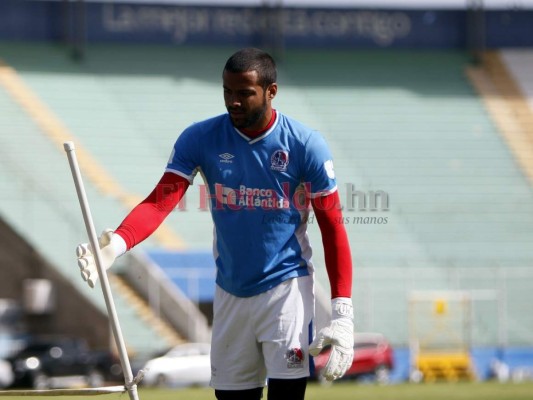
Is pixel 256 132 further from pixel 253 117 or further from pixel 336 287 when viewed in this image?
pixel 336 287

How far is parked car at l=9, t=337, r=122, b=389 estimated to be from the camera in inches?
880

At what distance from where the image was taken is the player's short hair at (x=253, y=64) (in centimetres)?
528

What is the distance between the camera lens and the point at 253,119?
5.37 m

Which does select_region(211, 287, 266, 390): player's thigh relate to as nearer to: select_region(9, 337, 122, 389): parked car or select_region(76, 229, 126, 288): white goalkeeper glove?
select_region(76, 229, 126, 288): white goalkeeper glove

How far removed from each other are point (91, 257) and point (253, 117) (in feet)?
3.17

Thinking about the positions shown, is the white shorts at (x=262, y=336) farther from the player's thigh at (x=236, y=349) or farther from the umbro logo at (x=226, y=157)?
the umbro logo at (x=226, y=157)

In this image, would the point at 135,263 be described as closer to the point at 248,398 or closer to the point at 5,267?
the point at 5,267

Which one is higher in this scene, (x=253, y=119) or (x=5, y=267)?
(x=253, y=119)

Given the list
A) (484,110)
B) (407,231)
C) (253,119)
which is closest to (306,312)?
(253,119)

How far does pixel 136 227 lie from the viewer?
5371mm

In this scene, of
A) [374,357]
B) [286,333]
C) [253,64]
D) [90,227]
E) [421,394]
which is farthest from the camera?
[374,357]

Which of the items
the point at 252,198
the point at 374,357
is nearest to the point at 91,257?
the point at 252,198

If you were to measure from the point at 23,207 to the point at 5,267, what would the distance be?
4.17 feet

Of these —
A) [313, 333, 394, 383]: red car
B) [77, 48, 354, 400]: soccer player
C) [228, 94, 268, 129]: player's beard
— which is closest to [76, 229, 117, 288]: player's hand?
[77, 48, 354, 400]: soccer player
